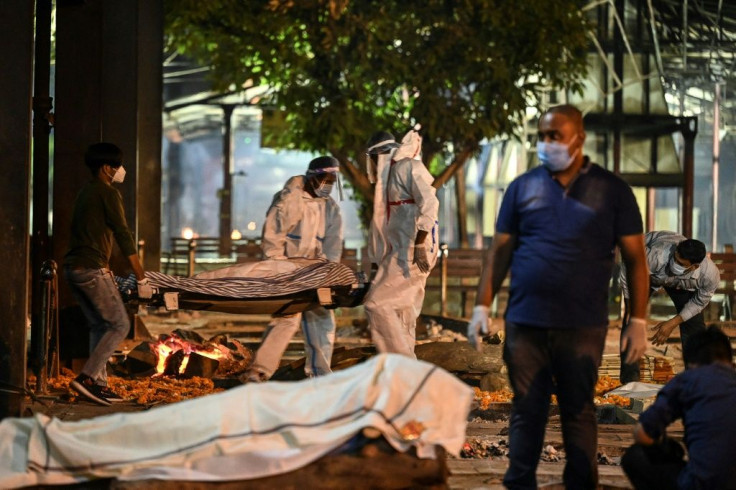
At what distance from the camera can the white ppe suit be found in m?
11.6

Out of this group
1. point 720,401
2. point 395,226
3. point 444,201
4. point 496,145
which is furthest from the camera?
point 444,201

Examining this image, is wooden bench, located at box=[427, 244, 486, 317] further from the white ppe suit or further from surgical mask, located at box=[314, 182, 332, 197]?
surgical mask, located at box=[314, 182, 332, 197]

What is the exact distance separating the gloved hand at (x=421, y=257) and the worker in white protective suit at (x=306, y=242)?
3.56 feet

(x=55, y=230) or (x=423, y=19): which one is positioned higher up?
(x=423, y=19)

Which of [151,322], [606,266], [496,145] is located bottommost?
[151,322]

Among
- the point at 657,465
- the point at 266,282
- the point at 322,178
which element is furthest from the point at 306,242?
the point at 657,465

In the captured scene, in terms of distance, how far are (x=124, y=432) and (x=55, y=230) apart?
6765 millimetres

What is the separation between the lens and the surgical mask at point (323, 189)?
11.9 m

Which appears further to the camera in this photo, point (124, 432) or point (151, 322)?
point (151, 322)

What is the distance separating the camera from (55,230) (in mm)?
12945

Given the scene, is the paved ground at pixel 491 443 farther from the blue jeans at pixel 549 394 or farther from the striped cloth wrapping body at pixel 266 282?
the striped cloth wrapping body at pixel 266 282

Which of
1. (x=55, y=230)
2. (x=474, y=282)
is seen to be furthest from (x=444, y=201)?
(x=55, y=230)

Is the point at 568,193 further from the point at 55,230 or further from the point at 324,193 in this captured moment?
the point at 55,230

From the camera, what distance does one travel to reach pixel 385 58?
71.4ft
